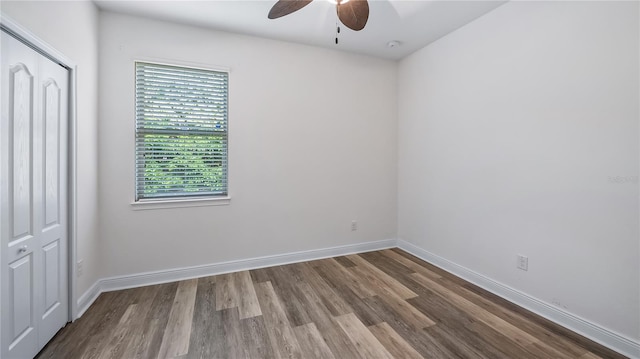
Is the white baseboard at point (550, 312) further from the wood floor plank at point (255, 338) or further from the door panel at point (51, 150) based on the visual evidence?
the door panel at point (51, 150)

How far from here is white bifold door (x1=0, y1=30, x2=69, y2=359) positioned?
145 cm

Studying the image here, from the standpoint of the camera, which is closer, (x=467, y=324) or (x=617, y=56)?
(x=617, y=56)

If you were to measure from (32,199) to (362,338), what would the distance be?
235 centimetres

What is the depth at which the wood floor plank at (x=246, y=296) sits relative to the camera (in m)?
2.21

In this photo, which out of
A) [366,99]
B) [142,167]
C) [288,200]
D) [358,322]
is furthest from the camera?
[366,99]

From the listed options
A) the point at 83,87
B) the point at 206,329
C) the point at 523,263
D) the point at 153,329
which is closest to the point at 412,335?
the point at 523,263

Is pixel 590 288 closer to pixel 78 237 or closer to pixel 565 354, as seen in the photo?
pixel 565 354

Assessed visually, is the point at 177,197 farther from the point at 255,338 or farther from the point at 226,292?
the point at 255,338

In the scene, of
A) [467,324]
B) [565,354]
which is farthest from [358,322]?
[565,354]

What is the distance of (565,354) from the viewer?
1730mm

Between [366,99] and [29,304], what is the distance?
12.0 feet

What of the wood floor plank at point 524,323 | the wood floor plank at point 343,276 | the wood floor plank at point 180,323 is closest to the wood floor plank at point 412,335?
the wood floor plank at point 343,276

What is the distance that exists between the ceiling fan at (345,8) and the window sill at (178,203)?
192 centimetres

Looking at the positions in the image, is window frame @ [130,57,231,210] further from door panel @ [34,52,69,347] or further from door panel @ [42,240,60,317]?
door panel @ [42,240,60,317]
